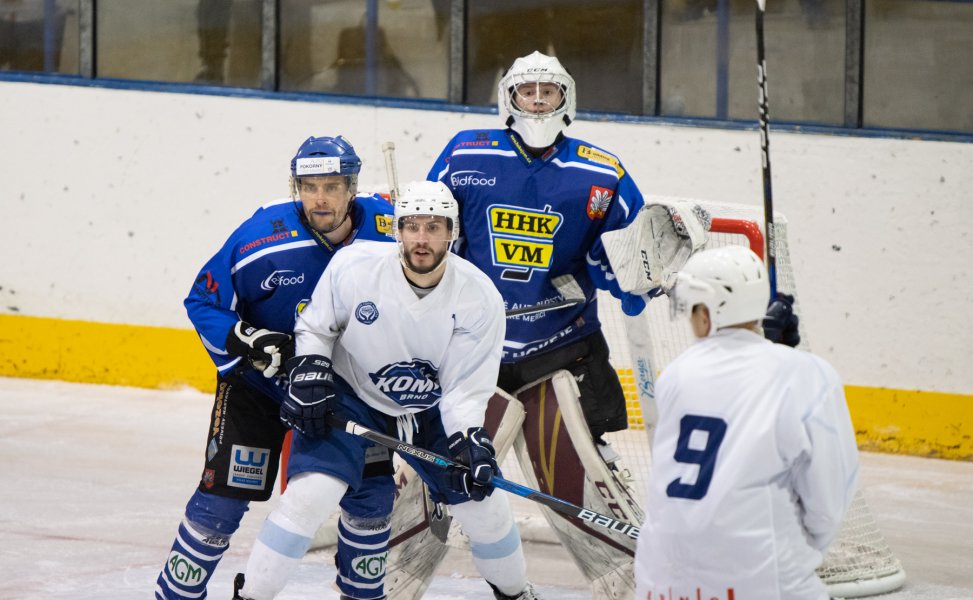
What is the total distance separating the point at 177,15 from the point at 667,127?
2.05 meters

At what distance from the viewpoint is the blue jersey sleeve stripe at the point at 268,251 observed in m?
3.10

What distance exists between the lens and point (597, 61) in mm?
5645

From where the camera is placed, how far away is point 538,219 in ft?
11.6

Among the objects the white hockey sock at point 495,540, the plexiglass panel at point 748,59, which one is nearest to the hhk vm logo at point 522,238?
the white hockey sock at point 495,540

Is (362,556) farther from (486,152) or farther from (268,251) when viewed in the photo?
(486,152)

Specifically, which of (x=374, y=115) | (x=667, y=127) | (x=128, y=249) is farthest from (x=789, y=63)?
(x=128, y=249)

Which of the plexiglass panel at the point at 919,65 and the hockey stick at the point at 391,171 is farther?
the plexiglass panel at the point at 919,65

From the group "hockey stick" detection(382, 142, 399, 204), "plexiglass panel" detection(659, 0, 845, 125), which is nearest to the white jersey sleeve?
"hockey stick" detection(382, 142, 399, 204)

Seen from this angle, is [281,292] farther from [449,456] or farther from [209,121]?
[209,121]

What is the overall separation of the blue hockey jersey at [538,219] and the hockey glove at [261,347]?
0.69 metres

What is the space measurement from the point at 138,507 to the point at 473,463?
1.73 m

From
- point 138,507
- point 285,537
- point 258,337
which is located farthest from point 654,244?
point 138,507

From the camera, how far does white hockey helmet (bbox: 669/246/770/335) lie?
223 centimetres

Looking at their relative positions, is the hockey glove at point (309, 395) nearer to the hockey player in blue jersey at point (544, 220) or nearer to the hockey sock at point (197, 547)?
the hockey sock at point (197, 547)
